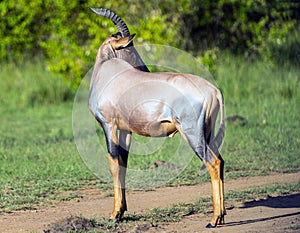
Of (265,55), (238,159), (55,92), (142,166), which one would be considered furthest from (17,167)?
(265,55)

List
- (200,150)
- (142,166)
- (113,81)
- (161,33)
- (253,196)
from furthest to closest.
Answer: (161,33), (142,166), (253,196), (113,81), (200,150)

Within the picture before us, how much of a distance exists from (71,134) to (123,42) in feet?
18.0

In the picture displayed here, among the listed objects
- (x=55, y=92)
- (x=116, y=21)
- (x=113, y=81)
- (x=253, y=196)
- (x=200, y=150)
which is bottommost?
(x=55, y=92)

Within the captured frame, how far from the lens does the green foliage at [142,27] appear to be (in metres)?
15.3

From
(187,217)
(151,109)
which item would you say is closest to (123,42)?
(151,109)

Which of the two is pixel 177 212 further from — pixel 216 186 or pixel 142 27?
pixel 142 27

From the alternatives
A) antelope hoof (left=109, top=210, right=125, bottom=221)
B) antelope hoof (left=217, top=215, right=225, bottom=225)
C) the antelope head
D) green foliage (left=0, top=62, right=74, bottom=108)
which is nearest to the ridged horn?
the antelope head

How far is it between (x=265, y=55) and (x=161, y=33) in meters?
2.35

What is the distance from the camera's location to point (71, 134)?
39.4 ft

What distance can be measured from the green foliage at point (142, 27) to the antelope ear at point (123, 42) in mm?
8008

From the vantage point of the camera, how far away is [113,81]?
22.0 feet

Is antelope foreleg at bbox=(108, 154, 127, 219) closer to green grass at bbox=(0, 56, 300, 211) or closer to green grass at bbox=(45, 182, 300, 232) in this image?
green grass at bbox=(45, 182, 300, 232)

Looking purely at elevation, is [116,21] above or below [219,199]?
above

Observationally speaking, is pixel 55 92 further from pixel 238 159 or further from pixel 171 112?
pixel 171 112
